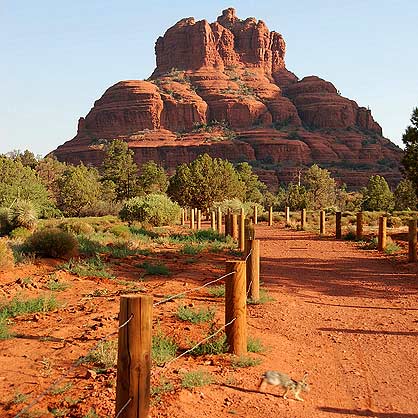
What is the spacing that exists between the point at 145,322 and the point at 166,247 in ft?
49.2

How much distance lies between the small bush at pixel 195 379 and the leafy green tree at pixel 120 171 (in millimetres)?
54894

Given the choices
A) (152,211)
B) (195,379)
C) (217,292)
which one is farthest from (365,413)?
(152,211)

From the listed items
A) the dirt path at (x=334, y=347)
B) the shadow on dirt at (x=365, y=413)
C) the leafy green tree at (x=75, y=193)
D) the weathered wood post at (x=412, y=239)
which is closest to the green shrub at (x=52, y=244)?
the dirt path at (x=334, y=347)

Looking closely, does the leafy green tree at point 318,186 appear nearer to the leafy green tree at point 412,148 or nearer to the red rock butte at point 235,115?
the leafy green tree at point 412,148

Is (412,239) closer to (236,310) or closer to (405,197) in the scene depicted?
(236,310)

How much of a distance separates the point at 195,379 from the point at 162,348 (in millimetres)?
980

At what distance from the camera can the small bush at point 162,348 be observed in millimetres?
5584

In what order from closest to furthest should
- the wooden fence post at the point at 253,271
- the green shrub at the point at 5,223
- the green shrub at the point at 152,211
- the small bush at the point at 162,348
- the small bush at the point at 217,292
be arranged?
the small bush at the point at 162,348 < the wooden fence post at the point at 253,271 < the small bush at the point at 217,292 < the green shrub at the point at 5,223 < the green shrub at the point at 152,211

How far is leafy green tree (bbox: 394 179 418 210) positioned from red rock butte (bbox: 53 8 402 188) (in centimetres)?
5787

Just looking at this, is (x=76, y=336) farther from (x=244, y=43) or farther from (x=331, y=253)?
(x=244, y=43)

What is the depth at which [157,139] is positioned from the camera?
436 ft

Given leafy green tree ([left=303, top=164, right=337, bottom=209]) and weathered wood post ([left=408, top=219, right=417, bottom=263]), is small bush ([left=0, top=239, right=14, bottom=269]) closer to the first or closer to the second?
weathered wood post ([left=408, top=219, right=417, bottom=263])

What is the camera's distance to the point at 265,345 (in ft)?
21.6

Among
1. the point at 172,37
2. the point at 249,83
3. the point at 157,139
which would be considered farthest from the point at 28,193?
the point at 172,37
